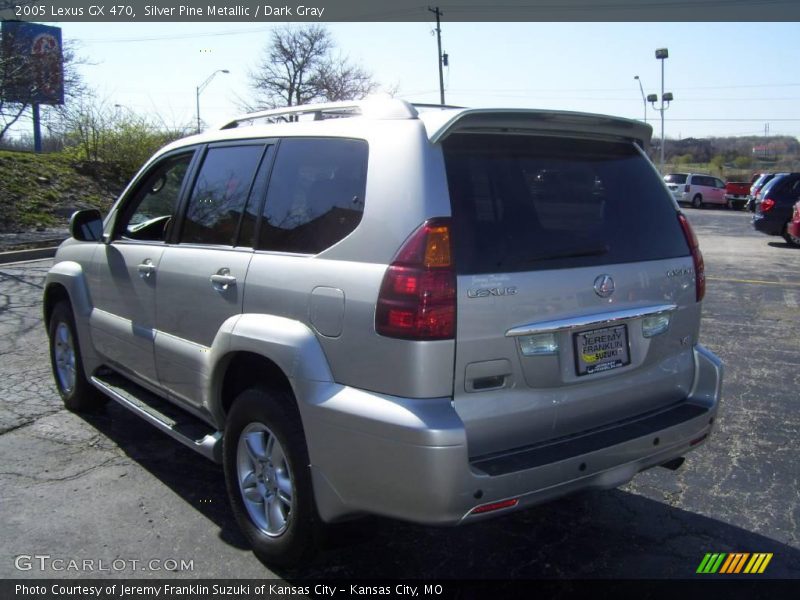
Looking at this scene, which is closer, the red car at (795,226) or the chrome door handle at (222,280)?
the chrome door handle at (222,280)

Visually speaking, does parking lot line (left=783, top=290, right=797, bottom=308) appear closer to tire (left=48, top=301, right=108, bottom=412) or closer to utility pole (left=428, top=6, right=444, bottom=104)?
tire (left=48, top=301, right=108, bottom=412)

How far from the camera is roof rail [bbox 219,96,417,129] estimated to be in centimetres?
292

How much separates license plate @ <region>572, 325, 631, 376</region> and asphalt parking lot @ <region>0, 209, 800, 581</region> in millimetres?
981

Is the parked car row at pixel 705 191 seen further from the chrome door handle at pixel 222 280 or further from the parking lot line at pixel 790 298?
the chrome door handle at pixel 222 280

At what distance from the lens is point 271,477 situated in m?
3.17

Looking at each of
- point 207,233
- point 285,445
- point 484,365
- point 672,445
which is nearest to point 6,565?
point 285,445

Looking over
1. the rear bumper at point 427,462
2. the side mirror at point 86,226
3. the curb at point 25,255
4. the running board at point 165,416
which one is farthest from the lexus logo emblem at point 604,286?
the curb at point 25,255

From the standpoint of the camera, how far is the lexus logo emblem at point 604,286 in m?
2.93

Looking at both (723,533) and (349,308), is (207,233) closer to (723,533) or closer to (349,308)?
(349,308)

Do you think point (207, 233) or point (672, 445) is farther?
point (207, 233)

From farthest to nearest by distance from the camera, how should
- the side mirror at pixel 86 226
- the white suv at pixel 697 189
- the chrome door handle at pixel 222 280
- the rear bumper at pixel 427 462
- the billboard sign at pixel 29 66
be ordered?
the white suv at pixel 697 189 < the billboard sign at pixel 29 66 < the side mirror at pixel 86 226 < the chrome door handle at pixel 222 280 < the rear bumper at pixel 427 462

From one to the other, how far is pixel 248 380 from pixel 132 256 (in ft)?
4.81

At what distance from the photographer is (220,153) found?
390cm

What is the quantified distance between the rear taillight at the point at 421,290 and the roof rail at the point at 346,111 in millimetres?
570
